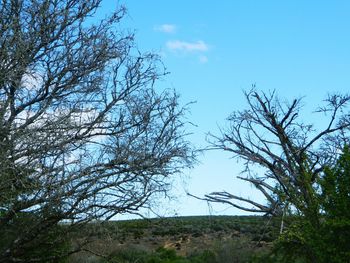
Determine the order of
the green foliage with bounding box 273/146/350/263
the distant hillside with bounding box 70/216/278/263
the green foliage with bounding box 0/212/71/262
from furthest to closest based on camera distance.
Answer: the distant hillside with bounding box 70/216/278/263 < the green foliage with bounding box 0/212/71/262 < the green foliage with bounding box 273/146/350/263

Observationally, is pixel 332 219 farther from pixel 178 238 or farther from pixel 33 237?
pixel 178 238

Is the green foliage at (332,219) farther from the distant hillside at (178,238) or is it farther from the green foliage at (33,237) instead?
the green foliage at (33,237)

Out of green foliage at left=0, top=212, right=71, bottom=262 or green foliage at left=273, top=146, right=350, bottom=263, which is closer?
green foliage at left=273, top=146, right=350, bottom=263

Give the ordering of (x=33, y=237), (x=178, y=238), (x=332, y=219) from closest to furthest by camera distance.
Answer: (x=332, y=219) → (x=33, y=237) → (x=178, y=238)

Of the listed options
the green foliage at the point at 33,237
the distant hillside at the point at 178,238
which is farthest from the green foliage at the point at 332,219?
the green foliage at the point at 33,237

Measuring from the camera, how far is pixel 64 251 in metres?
16.6

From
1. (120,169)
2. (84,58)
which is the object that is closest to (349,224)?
(120,169)

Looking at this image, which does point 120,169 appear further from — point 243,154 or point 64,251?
point 243,154

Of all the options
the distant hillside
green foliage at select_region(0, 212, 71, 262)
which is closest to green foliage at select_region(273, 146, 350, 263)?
the distant hillside

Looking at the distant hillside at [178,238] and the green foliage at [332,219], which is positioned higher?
the distant hillside at [178,238]

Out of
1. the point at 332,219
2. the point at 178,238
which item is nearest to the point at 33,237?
the point at 332,219

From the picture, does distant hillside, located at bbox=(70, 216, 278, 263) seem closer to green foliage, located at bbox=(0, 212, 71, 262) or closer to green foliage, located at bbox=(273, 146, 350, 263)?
green foliage, located at bbox=(0, 212, 71, 262)

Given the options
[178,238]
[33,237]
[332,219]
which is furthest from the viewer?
[178,238]

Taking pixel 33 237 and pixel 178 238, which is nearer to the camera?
pixel 33 237
